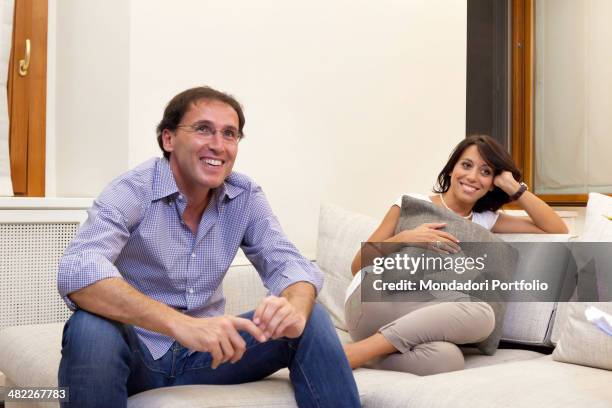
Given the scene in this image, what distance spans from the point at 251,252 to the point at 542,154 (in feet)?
10.5

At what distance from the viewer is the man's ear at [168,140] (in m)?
1.82

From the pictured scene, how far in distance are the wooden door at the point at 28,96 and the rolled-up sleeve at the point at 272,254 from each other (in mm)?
1442

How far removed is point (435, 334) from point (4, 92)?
1939mm

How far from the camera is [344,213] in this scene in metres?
2.64

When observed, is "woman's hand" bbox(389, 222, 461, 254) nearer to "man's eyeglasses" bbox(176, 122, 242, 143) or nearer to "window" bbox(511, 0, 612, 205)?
"man's eyeglasses" bbox(176, 122, 242, 143)

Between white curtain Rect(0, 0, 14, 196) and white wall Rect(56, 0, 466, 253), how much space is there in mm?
205

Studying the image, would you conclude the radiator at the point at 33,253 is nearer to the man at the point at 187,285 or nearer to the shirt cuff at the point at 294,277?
the man at the point at 187,285

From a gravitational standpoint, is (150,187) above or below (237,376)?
above

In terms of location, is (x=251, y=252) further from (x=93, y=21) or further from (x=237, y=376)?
(x=93, y=21)

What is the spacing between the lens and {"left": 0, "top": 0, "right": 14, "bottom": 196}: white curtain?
2.80 m

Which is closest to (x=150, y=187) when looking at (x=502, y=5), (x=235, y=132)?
(x=235, y=132)

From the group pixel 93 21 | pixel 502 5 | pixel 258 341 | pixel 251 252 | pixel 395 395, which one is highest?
pixel 502 5

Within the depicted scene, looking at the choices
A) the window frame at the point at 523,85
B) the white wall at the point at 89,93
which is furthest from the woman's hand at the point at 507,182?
the window frame at the point at 523,85

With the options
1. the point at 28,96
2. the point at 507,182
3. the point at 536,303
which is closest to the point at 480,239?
the point at 536,303
